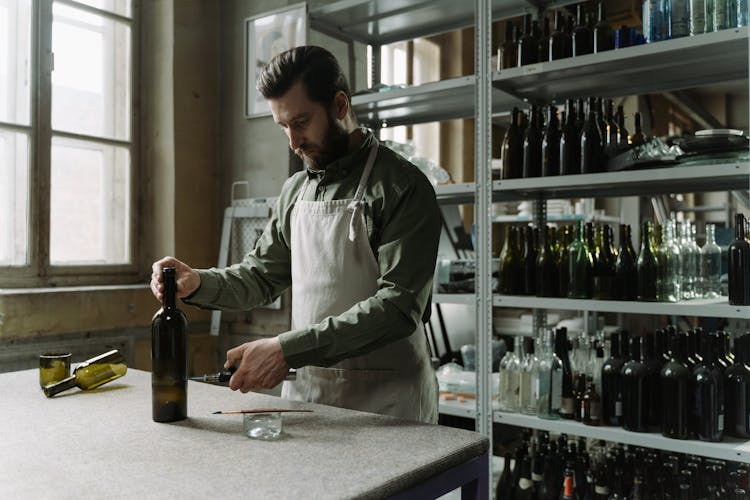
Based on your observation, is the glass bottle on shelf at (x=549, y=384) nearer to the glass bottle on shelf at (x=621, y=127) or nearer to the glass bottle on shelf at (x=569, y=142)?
the glass bottle on shelf at (x=569, y=142)

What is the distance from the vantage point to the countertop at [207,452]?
37.7 inches

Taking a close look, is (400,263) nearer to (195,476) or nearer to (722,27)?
(195,476)

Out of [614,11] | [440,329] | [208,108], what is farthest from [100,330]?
[614,11]

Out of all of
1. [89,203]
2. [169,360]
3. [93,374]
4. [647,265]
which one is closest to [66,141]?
[89,203]

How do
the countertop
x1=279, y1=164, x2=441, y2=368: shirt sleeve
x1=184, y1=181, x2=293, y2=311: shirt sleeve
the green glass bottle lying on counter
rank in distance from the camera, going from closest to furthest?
1. the countertop
2. x1=279, y1=164, x2=441, y2=368: shirt sleeve
3. the green glass bottle lying on counter
4. x1=184, y1=181, x2=293, y2=311: shirt sleeve

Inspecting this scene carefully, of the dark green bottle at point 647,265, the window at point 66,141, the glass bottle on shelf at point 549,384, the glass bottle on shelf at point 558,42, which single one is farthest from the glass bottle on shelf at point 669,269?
the window at point 66,141

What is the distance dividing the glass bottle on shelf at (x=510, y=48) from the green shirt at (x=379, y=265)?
1386 mm

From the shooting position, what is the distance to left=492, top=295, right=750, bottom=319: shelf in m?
2.17

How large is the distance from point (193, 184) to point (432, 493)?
327 cm

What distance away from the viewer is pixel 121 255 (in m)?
3.89

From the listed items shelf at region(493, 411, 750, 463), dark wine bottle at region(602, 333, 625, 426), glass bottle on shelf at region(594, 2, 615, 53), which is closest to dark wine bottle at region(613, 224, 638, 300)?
dark wine bottle at region(602, 333, 625, 426)

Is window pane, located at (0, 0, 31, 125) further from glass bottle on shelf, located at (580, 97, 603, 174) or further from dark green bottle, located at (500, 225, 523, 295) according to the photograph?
glass bottle on shelf, located at (580, 97, 603, 174)

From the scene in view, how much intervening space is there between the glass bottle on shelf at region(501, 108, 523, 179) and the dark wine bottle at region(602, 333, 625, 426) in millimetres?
835

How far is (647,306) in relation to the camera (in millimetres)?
2340
